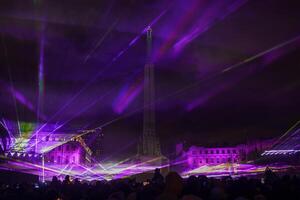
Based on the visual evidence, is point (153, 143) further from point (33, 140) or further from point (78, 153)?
point (33, 140)

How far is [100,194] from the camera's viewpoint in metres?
8.88

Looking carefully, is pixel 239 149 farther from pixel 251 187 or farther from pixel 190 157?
pixel 251 187

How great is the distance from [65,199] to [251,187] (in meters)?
4.87

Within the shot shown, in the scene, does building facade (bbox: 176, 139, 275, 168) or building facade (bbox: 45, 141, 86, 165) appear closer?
building facade (bbox: 45, 141, 86, 165)

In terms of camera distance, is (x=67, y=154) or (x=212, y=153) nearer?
(x=67, y=154)

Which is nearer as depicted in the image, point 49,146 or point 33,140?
point 33,140

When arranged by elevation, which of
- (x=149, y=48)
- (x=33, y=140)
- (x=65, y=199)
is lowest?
(x=65, y=199)

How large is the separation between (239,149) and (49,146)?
58.1 m

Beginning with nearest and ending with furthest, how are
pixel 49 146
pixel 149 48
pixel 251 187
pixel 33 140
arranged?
pixel 251 187 → pixel 33 140 → pixel 149 48 → pixel 49 146

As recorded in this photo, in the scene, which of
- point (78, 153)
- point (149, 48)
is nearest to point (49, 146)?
point (78, 153)

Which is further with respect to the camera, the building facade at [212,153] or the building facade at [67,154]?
the building facade at [212,153]

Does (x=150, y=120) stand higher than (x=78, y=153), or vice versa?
(x=150, y=120)

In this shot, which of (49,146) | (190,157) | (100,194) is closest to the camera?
(100,194)

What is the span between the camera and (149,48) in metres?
75.7
